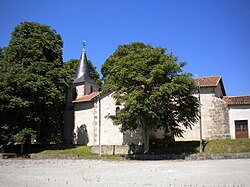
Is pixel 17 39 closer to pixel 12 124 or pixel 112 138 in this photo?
pixel 12 124

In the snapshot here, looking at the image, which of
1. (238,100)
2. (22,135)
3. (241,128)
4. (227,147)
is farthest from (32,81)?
(241,128)

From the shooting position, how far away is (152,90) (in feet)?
81.9

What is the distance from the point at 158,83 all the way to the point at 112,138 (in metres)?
11.9

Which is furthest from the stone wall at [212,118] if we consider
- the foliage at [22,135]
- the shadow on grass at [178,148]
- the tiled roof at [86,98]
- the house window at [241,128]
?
the foliage at [22,135]

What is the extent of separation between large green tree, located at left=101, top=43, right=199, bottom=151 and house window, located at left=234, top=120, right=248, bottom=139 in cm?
930

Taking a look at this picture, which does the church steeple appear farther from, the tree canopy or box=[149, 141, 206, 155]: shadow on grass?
box=[149, 141, 206, 155]: shadow on grass

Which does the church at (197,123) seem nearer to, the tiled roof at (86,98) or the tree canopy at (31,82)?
the tiled roof at (86,98)

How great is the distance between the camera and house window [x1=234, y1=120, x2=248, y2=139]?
104 feet

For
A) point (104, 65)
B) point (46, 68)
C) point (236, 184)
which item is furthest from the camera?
point (104, 65)

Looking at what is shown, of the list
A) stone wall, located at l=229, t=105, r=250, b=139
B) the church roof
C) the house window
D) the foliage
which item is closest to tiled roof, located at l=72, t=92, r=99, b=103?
the church roof

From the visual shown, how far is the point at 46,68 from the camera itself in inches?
1312

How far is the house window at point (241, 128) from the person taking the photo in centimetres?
3162

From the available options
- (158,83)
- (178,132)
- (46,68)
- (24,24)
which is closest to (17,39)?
(24,24)

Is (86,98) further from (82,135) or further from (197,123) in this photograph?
(197,123)
